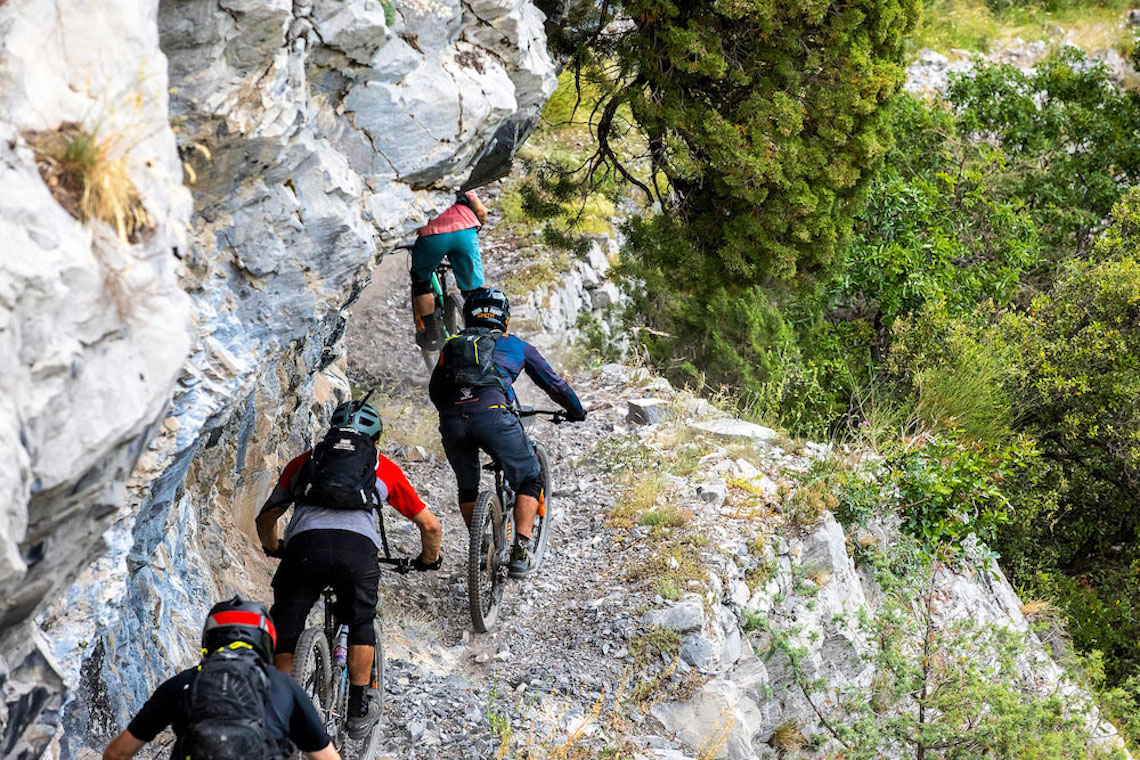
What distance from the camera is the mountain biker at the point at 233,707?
3963mm

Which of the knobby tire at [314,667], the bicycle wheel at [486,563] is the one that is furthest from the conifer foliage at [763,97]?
the knobby tire at [314,667]

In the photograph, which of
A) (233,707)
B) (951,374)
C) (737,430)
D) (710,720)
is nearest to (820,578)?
(737,430)

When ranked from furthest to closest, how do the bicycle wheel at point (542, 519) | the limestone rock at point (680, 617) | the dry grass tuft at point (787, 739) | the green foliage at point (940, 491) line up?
the green foliage at point (940, 491) → the dry grass tuft at point (787, 739) → the bicycle wheel at point (542, 519) → the limestone rock at point (680, 617)

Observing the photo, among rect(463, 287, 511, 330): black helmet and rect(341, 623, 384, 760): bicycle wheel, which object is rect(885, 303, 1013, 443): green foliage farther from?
rect(341, 623, 384, 760): bicycle wheel

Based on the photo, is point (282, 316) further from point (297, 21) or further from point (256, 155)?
point (297, 21)

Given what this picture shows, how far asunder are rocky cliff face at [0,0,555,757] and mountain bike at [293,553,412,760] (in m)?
1.00

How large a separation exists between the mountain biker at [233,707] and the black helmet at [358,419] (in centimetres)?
154

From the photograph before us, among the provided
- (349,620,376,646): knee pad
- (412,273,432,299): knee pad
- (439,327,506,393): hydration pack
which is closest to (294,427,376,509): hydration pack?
(349,620,376,646): knee pad

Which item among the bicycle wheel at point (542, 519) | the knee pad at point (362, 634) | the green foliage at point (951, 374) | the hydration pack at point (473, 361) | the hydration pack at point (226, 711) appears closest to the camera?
the hydration pack at point (226, 711)

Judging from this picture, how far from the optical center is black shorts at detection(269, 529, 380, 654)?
547 centimetres

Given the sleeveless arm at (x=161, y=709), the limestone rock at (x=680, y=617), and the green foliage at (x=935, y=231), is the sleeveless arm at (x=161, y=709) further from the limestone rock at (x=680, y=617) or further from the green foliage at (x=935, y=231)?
the green foliage at (x=935, y=231)

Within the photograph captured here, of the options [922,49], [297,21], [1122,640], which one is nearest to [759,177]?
[297,21]

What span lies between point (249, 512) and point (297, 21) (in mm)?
4078

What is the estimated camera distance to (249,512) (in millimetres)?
8141
